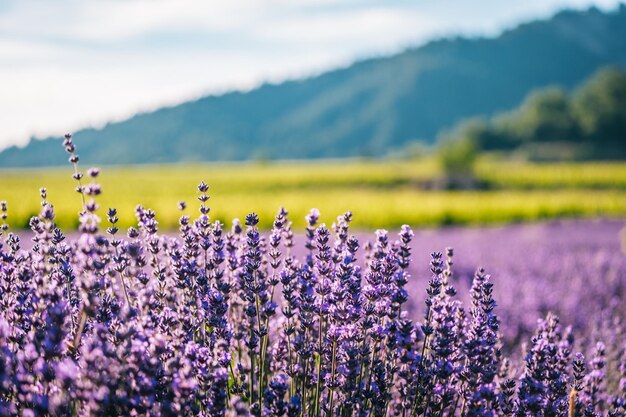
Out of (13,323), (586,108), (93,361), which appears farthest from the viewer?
(586,108)

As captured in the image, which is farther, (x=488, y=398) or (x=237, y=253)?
(x=237, y=253)

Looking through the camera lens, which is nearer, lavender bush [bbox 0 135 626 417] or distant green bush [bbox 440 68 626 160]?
lavender bush [bbox 0 135 626 417]

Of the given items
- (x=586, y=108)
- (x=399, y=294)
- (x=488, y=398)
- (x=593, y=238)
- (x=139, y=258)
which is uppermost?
(x=586, y=108)

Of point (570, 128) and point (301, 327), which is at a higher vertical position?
point (570, 128)

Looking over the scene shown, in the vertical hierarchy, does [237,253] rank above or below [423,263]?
above

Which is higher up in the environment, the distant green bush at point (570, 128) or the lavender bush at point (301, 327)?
the distant green bush at point (570, 128)

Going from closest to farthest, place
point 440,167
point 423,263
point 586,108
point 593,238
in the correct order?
point 423,263, point 593,238, point 440,167, point 586,108

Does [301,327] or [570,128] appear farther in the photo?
[570,128]

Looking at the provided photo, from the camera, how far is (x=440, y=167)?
47625mm

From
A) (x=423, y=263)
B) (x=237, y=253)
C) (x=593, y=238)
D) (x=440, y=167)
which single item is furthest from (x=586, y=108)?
(x=237, y=253)

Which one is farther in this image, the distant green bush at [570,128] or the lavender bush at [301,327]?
the distant green bush at [570,128]

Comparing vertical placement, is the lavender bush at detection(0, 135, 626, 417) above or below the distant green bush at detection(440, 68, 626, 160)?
below

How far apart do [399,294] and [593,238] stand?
11000 millimetres

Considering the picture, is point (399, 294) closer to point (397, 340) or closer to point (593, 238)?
point (397, 340)
